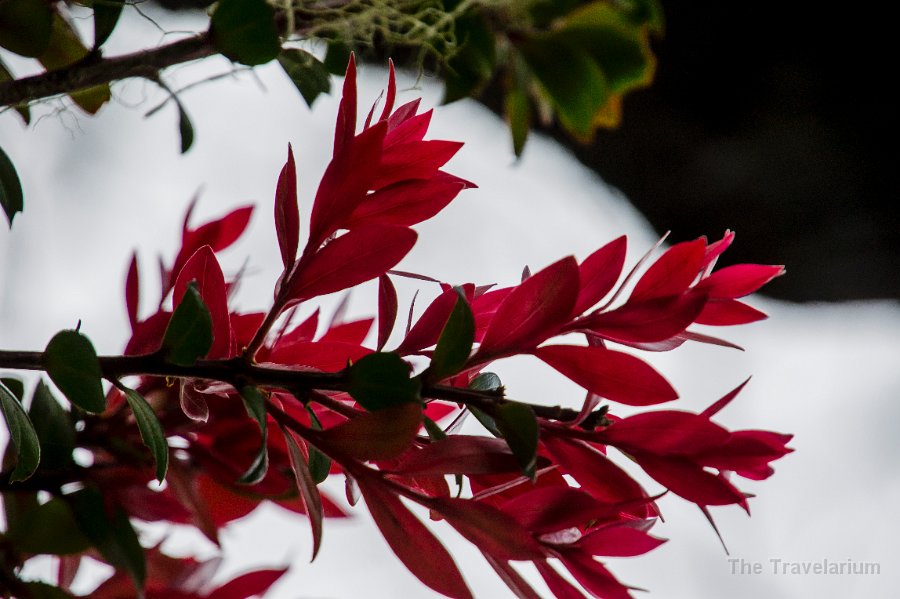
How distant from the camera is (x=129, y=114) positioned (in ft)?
3.92

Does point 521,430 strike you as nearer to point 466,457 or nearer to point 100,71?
point 466,457

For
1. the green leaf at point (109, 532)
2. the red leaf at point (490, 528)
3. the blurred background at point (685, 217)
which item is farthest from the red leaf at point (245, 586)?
the blurred background at point (685, 217)

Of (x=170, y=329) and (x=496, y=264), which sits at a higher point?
(x=170, y=329)

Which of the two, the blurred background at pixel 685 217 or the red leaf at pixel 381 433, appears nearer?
the red leaf at pixel 381 433

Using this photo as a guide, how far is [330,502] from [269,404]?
16cm

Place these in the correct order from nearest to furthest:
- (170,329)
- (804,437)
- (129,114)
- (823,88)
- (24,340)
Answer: (170,329) < (823,88) < (24,340) < (129,114) < (804,437)

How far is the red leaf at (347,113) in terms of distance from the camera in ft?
0.69

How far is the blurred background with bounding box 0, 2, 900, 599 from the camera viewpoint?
37.5 inches

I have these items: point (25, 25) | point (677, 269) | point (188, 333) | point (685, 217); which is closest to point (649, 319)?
point (677, 269)

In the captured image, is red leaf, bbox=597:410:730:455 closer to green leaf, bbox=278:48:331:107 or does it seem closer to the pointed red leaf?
the pointed red leaf

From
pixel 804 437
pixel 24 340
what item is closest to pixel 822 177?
pixel 804 437

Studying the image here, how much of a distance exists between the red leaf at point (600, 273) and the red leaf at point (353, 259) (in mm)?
48

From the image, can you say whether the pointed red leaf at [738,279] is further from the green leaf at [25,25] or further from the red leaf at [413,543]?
the green leaf at [25,25]

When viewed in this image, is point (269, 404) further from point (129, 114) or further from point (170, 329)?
point (129, 114)
